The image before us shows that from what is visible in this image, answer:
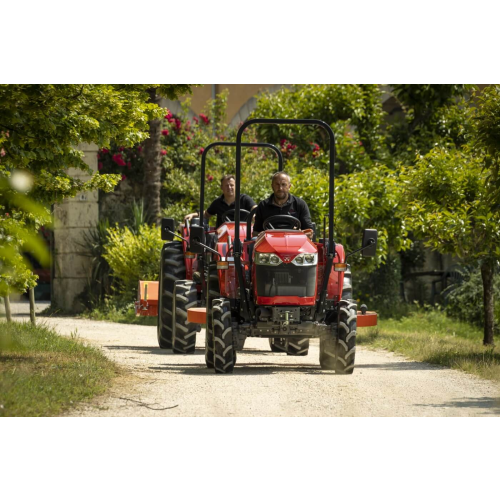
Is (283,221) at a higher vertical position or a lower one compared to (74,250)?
higher

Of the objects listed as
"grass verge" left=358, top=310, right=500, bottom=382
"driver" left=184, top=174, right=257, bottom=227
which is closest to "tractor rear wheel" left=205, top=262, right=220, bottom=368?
"driver" left=184, top=174, right=257, bottom=227

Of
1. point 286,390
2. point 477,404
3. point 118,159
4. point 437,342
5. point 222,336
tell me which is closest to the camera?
point 477,404

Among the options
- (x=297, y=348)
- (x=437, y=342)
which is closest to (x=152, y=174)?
(x=437, y=342)

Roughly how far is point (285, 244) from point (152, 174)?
11284mm

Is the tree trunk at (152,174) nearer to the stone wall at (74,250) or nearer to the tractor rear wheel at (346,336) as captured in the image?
the stone wall at (74,250)

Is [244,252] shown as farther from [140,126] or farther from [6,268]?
[6,268]

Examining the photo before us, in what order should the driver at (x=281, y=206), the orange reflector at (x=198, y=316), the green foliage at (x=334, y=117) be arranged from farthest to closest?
1. the green foliage at (x=334, y=117)
2. the orange reflector at (x=198, y=316)
3. the driver at (x=281, y=206)

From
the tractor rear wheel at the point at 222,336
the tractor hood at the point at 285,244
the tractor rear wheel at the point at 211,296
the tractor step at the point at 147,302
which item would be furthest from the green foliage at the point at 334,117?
the tractor rear wheel at the point at 222,336

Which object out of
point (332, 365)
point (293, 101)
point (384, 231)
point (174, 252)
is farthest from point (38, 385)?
point (293, 101)

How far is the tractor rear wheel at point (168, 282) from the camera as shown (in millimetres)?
10844

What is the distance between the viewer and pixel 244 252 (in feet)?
27.9

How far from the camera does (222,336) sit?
26.3 ft

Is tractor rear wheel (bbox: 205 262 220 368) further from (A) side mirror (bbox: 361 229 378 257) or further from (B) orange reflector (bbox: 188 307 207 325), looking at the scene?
(A) side mirror (bbox: 361 229 378 257)

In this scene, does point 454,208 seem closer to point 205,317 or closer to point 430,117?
point 205,317
